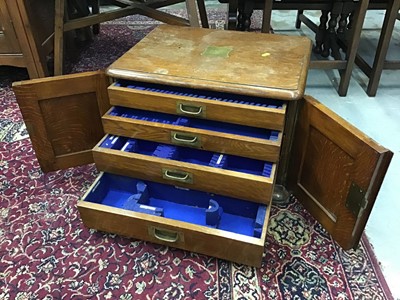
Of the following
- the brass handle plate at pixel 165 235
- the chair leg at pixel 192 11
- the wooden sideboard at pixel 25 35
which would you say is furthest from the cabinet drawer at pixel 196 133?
the wooden sideboard at pixel 25 35

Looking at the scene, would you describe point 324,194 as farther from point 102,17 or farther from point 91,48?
point 91,48

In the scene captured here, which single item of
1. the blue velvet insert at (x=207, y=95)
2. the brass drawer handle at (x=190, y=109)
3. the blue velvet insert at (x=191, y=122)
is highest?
the blue velvet insert at (x=207, y=95)

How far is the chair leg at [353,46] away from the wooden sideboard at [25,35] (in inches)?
60.9

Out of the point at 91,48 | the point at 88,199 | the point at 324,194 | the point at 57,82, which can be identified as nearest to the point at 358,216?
the point at 324,194

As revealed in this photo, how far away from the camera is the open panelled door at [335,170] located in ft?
2.78

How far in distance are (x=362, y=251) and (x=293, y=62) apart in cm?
60

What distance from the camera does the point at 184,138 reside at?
3.20 ft

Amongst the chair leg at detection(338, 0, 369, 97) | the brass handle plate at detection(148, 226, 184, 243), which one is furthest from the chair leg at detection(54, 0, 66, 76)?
the chair leg at detection(338, 0, 369, 97)

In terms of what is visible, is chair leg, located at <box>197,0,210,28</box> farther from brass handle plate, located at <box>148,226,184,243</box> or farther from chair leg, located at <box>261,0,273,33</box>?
brass handle plate, located at <box>148,226,184,243</box>

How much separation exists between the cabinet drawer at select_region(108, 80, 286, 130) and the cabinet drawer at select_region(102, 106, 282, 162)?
41mm

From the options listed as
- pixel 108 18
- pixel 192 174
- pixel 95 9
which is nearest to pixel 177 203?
pixel 192 174

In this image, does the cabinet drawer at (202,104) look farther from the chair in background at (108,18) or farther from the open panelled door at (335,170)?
the chair in background at (108,18)

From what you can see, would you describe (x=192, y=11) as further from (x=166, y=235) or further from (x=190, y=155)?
(x=166, y=235)

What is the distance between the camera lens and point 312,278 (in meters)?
0.95
